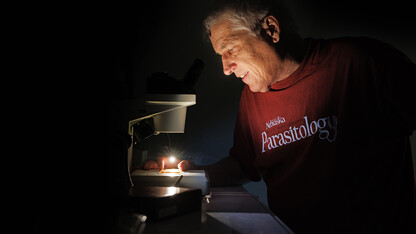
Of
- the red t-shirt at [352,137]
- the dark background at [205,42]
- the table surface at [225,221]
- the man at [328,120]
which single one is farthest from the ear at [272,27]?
the table surface at [225,221]

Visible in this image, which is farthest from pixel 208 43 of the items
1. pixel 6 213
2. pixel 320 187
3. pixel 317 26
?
pixel 6 213

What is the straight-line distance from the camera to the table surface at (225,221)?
646 mm

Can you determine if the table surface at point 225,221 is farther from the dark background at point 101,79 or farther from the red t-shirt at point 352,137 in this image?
the red t-shirt at point 352,137

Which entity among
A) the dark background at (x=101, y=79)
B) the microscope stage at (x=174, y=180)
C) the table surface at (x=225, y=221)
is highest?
the dark background at (x=101, y=79)

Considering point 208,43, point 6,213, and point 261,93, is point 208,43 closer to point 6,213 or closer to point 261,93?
point 261,93

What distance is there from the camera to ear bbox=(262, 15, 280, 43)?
107 centimetres

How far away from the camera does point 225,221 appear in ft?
2.36

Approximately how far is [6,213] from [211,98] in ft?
3.98

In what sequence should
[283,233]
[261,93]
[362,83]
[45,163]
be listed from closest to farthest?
[283,233], [45,163], [362,83], [261,93]

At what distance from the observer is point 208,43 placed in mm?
1632

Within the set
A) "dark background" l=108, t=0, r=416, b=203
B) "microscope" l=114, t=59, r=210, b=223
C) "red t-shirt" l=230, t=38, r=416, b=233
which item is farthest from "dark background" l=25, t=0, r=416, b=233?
"red t-shirt" l=230, t=38, r=416, b=233

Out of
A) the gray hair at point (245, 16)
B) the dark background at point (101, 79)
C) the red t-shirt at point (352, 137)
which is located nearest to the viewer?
the dark background at point (101, 79)

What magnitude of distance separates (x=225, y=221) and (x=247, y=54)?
0.72 meters

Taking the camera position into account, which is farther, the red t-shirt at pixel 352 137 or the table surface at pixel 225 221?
the red t-shirt at pixel 352 137
